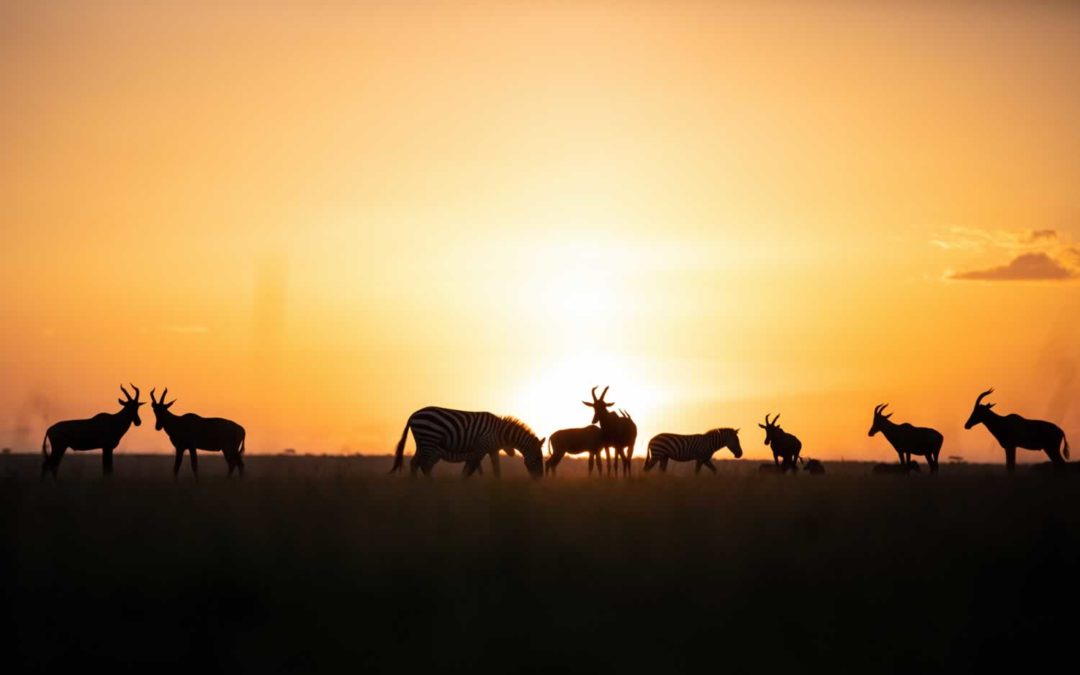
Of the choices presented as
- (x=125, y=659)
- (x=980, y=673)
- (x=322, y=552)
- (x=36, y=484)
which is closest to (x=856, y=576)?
(x=980, y=673)

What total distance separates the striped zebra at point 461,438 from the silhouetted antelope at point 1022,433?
41.4ft

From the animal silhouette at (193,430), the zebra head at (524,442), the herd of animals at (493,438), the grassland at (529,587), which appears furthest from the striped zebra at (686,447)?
the grassland at (529,587)

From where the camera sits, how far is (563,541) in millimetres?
16375

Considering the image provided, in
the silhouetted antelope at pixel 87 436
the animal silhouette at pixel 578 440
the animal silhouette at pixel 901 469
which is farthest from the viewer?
the animal silhouette at pixel 901 469

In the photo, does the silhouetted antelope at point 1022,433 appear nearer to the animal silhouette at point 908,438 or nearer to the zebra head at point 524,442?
the animal silhouette at point 908,438

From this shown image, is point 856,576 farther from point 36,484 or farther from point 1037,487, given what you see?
point 36,484

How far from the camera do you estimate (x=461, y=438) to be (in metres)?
31.4

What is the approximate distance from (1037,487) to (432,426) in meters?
13.5

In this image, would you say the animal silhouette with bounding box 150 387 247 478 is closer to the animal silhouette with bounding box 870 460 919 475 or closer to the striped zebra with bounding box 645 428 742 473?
the striped zebra with bounding box 645 428 742 473

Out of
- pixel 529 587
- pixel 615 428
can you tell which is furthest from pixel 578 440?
pixel 529 587

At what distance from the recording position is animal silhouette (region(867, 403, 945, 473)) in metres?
37.4

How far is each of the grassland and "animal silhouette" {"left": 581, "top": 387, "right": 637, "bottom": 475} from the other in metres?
13.7

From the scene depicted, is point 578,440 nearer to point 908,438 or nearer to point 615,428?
point 615,428

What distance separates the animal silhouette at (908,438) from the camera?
37.4 meters
